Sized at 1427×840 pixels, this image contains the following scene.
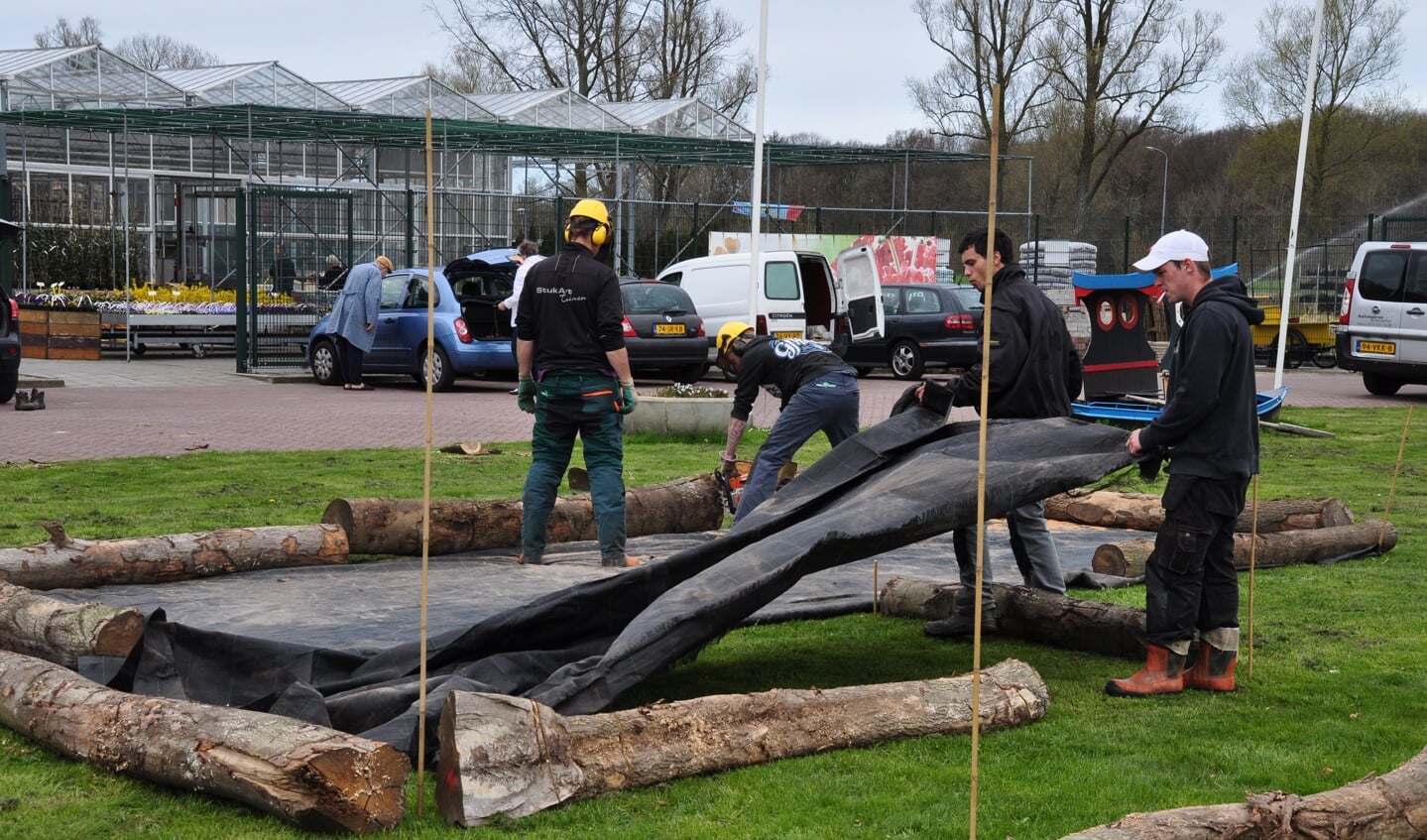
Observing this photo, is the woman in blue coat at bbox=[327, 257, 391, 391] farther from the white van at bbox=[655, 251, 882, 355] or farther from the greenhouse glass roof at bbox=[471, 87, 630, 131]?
the greenhouse glass roof at bbox=[471, 87, 630, 131]

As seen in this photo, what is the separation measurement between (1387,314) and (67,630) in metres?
19.0

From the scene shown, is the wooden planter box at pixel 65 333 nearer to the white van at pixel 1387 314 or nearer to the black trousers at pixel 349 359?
the black trousers at pixel 349 359

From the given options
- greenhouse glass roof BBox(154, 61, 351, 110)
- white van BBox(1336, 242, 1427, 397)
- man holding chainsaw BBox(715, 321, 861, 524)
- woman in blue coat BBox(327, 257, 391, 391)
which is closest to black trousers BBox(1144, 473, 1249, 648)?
man holding chainsaw BBox(715, 321, 861, 524)

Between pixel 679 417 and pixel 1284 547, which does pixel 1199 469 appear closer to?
pixel 1284 547

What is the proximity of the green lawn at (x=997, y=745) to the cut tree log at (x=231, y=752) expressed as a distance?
69 millimetres

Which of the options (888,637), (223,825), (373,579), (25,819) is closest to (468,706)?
(223,825)

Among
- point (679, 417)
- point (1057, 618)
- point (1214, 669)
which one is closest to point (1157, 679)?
point (1214, 669)

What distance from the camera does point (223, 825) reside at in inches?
157

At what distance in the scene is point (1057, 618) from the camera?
6.31m

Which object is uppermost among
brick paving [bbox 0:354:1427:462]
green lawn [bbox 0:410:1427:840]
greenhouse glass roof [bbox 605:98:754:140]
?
greenhouse glass roof [bbox 605:98:754:140]

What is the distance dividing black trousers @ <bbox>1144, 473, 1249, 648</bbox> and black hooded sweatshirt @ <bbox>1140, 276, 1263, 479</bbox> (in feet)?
0.25

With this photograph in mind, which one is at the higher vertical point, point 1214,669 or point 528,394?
point 528,394

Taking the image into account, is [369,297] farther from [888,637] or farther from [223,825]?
[223,825]

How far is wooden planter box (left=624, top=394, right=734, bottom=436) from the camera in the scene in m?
14.0
